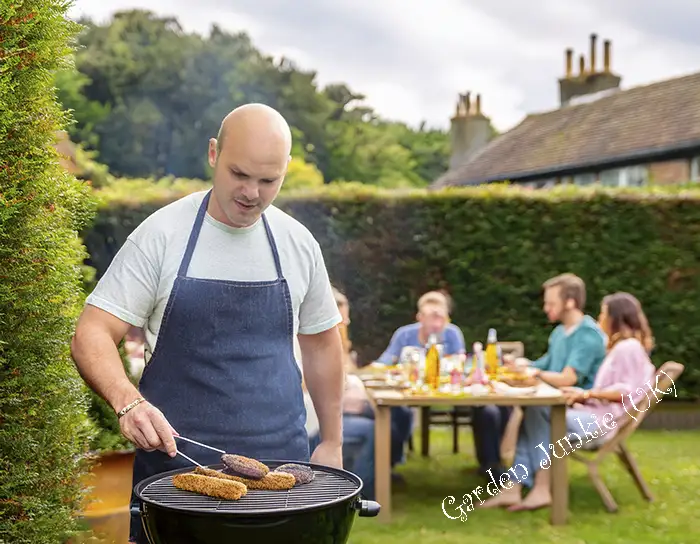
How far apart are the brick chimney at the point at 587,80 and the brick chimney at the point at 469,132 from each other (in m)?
3.32

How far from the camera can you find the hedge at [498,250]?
1015cm

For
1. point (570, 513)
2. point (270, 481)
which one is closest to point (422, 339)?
point (570, 513)

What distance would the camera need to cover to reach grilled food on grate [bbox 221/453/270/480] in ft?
8.00

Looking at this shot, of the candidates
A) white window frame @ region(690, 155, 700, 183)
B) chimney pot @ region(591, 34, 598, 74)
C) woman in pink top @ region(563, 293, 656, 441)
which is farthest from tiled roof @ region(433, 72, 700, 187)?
woman in pink top @ region(563, 293, 656, 441)

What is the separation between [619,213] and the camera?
10.5 meters

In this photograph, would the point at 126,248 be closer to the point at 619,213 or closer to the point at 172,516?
the point at 172,516

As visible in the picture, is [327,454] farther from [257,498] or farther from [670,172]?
[670,172]

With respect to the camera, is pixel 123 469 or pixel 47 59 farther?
pixel 123 469

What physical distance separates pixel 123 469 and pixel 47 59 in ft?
6.81

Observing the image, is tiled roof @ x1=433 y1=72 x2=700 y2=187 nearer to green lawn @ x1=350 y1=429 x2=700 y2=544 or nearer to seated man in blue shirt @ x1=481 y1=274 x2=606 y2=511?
green lawn @ x1=350 y1=429 x2=700 y2=544

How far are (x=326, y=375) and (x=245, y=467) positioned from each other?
Result: 0.64 meters

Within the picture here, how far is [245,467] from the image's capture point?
2449 mm

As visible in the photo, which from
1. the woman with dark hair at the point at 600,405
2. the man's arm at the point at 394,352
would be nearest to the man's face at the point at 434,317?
the man's arm at the point at 394,352

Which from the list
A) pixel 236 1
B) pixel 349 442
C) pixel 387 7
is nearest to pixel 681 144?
pixel 387 7
